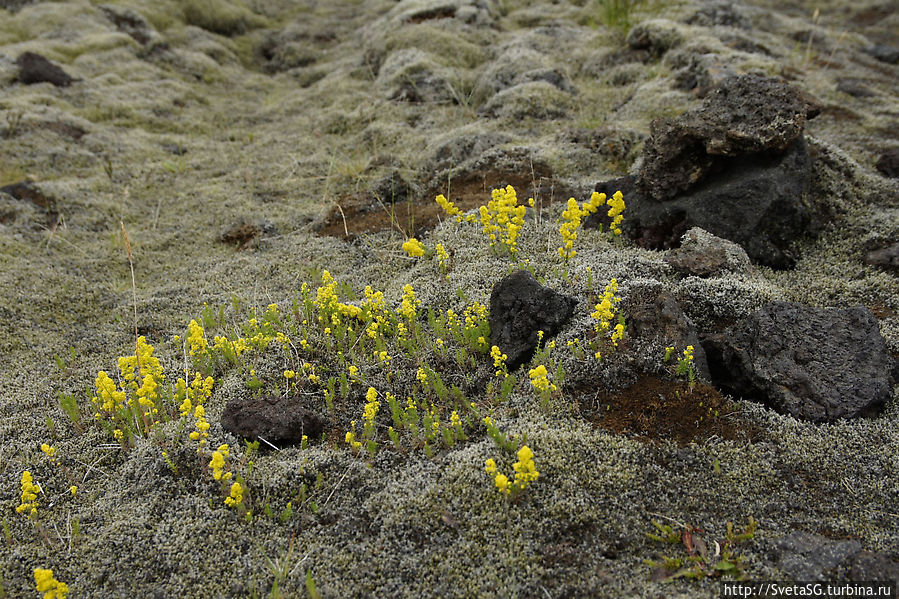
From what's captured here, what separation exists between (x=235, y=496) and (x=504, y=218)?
127 inches

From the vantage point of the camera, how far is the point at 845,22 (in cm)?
1500

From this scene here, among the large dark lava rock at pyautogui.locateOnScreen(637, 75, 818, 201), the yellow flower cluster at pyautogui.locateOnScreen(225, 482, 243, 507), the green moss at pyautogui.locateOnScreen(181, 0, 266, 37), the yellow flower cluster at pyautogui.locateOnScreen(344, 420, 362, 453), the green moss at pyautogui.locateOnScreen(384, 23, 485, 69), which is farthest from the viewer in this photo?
the green moss at pyautogui.locateOnScreen(181, 0, 266, 37)

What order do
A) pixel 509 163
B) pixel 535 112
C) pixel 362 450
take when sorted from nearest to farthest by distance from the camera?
pixel 362 450, pixel 509 163, pixel 535 112

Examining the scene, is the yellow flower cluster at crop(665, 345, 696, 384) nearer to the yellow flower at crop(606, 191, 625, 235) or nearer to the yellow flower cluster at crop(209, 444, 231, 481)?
the yellow flower at crop(606, 191, 625, 235)

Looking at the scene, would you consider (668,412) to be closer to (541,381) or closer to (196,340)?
(541,381)

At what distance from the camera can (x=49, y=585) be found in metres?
2.91

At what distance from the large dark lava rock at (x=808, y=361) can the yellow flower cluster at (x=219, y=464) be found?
334 centimetres

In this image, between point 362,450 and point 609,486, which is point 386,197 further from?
point 609,486

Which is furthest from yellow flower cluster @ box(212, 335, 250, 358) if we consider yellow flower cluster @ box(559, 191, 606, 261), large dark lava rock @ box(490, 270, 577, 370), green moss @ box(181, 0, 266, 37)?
green moss @ box(181, 0, 266, 37)

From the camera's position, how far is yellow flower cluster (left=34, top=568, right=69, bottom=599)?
2.87 m

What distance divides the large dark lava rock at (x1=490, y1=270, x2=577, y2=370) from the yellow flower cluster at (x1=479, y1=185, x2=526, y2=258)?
93 cm

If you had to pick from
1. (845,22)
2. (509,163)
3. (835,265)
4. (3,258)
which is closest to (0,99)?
(3,258)

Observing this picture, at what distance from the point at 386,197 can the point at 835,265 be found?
16.3 ft

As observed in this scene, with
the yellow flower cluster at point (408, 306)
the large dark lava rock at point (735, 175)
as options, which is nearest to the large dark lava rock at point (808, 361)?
the large dark lava rock at point (735, 175)
